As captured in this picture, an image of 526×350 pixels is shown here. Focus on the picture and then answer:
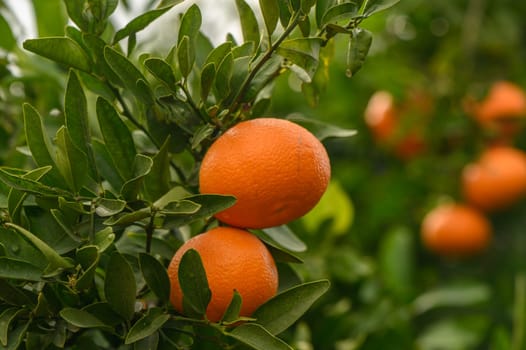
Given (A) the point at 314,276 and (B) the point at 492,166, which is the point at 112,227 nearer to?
(A) the point at 314,276

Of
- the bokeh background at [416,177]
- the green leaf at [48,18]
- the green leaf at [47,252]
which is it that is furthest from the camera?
the bokeh background at [416,177]

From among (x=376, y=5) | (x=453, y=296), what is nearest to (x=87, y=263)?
(x=376, y=5)

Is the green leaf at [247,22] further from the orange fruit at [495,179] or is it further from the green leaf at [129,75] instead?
the orange fruit at [495,179]

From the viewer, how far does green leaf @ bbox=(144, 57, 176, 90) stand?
0.81 m

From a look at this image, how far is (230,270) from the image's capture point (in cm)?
83

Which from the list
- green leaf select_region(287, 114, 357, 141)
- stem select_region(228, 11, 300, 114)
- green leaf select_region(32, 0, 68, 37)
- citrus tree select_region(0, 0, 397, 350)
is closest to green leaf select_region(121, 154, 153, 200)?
citrus tree select_region(0, 0, 397, 350)

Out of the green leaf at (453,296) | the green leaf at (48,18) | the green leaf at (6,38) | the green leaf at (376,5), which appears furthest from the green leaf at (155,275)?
the green leaf at (453,296)

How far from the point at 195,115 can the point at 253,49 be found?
9 centimetres

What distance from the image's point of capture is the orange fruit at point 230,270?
828mm

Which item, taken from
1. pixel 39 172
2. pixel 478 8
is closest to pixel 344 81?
pixel 478 8

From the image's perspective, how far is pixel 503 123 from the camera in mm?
2297

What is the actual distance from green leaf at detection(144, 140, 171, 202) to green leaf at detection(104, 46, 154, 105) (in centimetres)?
6

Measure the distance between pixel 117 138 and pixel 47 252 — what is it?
0.55 ft

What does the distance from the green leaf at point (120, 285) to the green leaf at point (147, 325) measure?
27 millimetres
